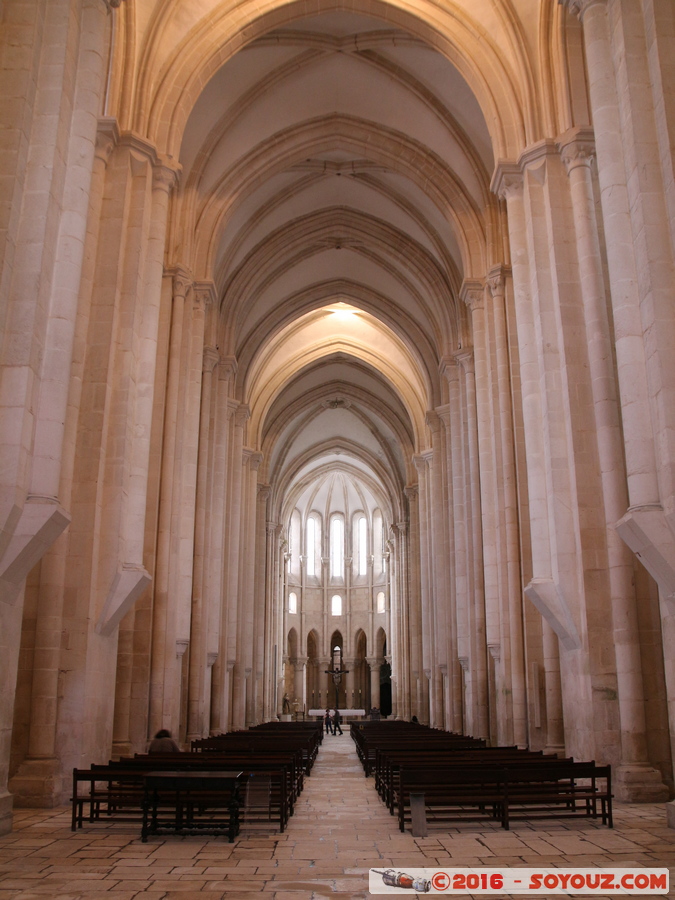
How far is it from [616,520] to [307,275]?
19.0 m

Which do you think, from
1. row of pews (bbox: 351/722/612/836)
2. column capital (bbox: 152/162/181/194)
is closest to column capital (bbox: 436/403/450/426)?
column capital (bbox: 152/162/181/194)

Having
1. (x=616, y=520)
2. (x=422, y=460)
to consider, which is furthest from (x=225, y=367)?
(x=616, y=520)

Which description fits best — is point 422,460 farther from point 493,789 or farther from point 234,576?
point 493,789

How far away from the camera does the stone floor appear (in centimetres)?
593

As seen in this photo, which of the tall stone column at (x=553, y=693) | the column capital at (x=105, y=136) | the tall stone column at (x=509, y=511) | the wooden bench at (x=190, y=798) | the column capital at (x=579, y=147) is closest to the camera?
the wooden bench at (x=190, y=798)

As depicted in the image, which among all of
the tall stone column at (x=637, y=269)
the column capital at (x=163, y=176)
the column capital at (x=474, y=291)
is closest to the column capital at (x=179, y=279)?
the column capital at (x=163, y=176)

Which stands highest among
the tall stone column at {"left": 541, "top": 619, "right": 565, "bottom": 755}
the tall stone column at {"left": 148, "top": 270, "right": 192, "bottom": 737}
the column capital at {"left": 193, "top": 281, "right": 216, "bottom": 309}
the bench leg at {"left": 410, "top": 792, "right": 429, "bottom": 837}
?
the column capital at {"left": 193, "top": 281, "right": 216, "bottom": 309}

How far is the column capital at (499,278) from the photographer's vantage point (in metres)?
17.5

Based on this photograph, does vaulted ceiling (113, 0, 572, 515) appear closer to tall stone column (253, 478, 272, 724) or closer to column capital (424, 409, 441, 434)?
column capital (424, 409, 441, 434)

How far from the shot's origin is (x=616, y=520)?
10.8m

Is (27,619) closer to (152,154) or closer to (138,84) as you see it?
(152,154)

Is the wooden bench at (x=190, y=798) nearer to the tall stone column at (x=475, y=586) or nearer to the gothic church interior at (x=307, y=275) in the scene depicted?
the gothic church interior at (x=307, y=275)

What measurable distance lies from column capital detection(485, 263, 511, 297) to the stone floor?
36.7ft

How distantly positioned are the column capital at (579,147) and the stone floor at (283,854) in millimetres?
9338
